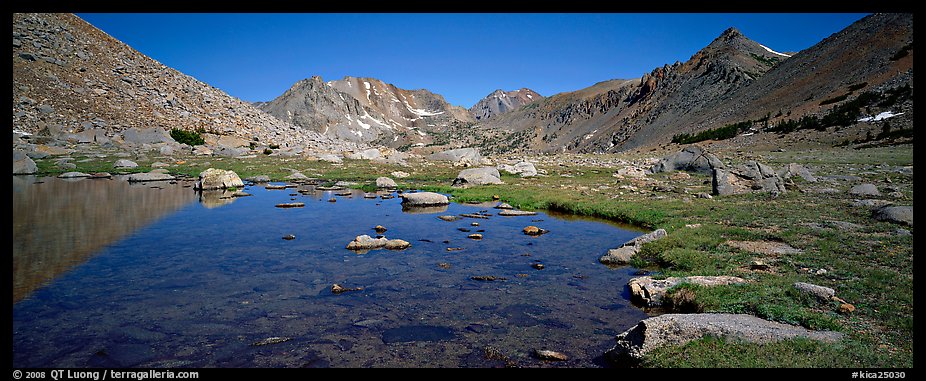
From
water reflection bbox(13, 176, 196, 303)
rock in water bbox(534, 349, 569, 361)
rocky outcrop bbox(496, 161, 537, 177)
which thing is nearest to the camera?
rock in water bbox(534, 349, 569, 361)

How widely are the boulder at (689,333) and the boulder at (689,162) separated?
3817cm

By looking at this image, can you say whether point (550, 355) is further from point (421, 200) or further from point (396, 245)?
point (421, 200)

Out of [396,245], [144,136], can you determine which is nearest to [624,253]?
[396,245]

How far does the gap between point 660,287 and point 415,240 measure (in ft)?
33.1

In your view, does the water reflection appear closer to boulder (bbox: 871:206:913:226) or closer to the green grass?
the green grass

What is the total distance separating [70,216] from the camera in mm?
21453

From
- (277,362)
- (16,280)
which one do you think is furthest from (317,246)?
(277,362)

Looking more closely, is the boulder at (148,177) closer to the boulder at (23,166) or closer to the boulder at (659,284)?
the boulder at (23,166)

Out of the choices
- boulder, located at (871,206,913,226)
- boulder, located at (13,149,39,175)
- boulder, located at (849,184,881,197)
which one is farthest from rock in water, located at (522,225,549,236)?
boulder, located at (13,149,39,175)

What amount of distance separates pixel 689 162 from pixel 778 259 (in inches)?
1371

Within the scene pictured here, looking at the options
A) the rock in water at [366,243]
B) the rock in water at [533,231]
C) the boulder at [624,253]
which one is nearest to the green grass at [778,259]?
the boulder at [624,253]

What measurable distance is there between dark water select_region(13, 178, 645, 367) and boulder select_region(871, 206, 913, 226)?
10057 millimetres

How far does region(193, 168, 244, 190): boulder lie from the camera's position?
34.7 m
